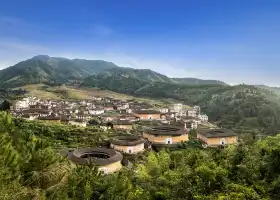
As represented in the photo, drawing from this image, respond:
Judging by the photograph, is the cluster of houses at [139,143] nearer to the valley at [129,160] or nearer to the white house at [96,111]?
the valley at [129,160]

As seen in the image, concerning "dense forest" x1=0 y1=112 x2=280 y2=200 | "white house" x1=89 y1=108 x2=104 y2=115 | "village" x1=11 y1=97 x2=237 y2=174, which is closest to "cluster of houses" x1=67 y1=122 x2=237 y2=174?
"village" x1=11 y1=97 x2=237 y2=174

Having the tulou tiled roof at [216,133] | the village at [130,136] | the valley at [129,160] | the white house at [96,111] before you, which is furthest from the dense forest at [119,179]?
the white house at [96,111]

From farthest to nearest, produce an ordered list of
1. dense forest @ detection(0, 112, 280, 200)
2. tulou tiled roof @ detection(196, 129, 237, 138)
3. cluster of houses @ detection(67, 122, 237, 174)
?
tulou tiled roof @ detection(196, 129, 237, 138) → cluster of houses @ detection(67, 122, 237, 174) → dense forest @ detection(0, 112, 280, 200)

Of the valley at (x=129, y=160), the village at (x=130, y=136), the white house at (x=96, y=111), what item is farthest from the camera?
the white house at (x=96, y=111)

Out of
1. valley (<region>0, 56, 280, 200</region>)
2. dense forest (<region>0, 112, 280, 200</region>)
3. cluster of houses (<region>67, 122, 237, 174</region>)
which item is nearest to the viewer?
dense forest (<region>0, 112, 280, 200</region>)

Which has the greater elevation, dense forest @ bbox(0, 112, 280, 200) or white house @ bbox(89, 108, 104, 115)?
dense forest @ bbox(0, 112, 280, 200)

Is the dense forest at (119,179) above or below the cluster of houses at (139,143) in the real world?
above

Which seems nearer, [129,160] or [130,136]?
[129,160]

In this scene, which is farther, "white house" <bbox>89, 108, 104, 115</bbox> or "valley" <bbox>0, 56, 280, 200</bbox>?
"white house" <bbox>89, 108, 104, 115</bbox>

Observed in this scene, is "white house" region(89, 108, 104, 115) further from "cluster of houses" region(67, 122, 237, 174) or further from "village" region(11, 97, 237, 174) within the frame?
"cluster of houses" region(67, 122, 237, 174)

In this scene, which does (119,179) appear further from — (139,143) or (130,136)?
(130,136)

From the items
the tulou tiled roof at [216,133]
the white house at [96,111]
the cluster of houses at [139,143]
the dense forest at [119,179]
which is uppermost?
the dense forest at [119,179]

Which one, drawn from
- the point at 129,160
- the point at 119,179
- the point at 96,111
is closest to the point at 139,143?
the point at 129,160
